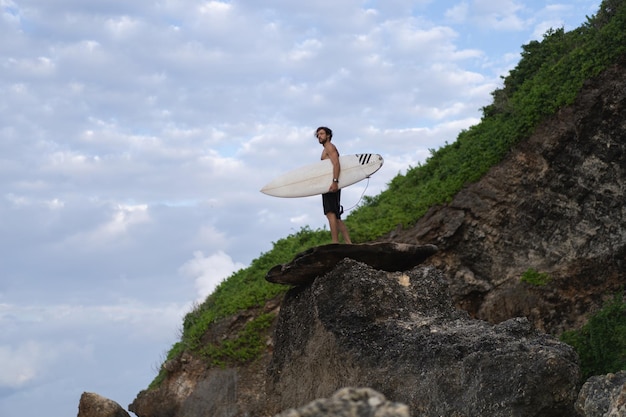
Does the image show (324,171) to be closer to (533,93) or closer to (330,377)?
(330,377)

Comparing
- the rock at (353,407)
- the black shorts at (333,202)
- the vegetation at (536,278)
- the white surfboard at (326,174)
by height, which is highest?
the white surfboard at (326,174)

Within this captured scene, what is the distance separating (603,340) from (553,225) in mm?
2788

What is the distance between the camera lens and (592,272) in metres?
19.1

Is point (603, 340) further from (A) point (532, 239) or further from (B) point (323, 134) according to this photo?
(B) point (323, 134)

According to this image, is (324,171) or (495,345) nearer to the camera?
(495,345)

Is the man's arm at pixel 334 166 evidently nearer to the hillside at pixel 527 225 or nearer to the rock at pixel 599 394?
the rock at pixel 599 394

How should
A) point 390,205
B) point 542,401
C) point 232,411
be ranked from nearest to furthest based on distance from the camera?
point 542,401, point 232,411, point 390,205

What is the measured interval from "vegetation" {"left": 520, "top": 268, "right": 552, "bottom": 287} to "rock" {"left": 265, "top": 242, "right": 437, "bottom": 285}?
Answer: 18.9ft

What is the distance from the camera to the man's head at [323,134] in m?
14.3

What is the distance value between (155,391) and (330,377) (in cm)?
962

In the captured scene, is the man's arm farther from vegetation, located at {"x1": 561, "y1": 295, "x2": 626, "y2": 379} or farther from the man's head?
vegetation, located at {"x1": 561, "y1": 295, "x2": 626, "y2": 379}

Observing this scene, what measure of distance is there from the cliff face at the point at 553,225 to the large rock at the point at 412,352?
6.46 metres

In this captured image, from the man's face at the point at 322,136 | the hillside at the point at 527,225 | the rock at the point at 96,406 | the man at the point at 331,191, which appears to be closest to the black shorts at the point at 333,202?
the man at the point at 331,191

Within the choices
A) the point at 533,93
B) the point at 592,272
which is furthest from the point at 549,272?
the point at 533,93
